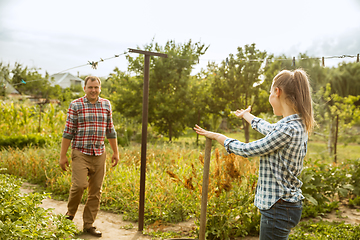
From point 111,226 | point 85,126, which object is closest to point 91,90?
point 85,126

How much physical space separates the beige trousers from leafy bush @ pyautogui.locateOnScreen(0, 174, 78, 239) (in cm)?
62

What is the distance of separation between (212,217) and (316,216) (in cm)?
184

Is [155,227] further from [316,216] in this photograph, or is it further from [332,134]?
[332,134]

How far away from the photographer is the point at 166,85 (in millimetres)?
9492

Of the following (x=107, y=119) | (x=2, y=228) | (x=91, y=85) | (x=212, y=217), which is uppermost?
(x=91, y=85)

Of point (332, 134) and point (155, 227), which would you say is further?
point (332, 134)

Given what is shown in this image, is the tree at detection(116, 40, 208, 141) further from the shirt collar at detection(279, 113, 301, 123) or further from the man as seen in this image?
the shirt collar at detection(279, 113, 301, 123)

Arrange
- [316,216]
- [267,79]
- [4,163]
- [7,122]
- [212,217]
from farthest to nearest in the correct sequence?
1. [267,79]
2. [7,122]
3. [4,163]
4. [316,216]
5. [212,217]

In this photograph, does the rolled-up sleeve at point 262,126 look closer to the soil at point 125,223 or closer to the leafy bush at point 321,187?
the soil at point 125,223

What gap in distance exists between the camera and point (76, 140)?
309 cm

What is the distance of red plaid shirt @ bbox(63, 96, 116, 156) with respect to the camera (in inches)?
121

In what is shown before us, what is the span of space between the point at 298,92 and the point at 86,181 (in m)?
2.41

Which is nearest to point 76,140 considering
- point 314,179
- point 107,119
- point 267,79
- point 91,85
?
point 107,119

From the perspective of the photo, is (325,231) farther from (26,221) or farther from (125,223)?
(26,221)
